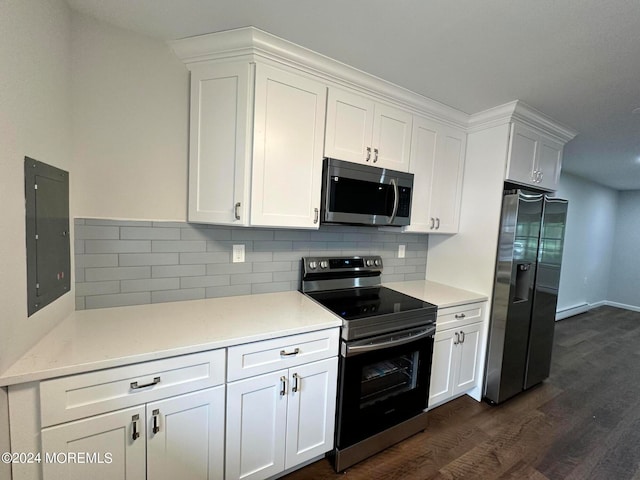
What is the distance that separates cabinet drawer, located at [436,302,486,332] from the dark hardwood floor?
2.46 feet

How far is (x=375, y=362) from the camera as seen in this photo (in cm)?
172

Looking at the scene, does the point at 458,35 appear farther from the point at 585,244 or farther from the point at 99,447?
the point at 585,244

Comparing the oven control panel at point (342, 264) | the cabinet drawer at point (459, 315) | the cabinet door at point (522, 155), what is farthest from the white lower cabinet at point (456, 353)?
the cabinet door at point (522, 155)

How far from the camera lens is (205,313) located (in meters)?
1.58

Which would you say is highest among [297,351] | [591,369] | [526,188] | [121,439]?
[526,188]

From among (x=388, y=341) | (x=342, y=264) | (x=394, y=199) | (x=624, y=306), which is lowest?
(x=624, y=306)

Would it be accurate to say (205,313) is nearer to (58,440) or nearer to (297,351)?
(297,351)

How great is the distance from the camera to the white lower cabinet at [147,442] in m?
1.03

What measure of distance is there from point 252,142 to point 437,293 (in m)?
1.89

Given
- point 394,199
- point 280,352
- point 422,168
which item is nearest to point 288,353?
point 280,352

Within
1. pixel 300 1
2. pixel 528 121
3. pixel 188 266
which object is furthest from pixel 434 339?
pixel 300 1

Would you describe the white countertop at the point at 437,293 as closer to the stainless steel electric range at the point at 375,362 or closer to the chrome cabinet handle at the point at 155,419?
the stainless steel electric range at the point at 375,362

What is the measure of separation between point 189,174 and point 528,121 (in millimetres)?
2685

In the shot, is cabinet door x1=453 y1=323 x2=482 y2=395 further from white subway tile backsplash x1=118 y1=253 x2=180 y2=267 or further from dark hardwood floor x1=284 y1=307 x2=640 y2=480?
white subway tile backsplash x1=118 y1=253 x2=180 y2=267
